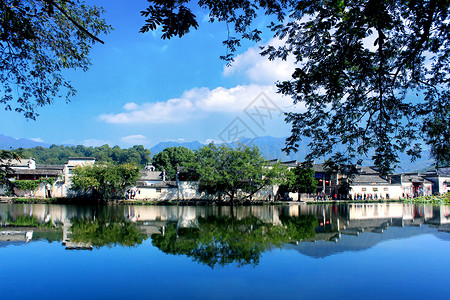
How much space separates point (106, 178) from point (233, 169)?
1265 centimetres

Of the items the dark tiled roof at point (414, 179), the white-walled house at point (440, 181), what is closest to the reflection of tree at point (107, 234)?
the dark tiled roof at point (414, 179)

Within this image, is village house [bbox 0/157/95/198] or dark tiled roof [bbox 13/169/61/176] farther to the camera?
dark tiled roof [bbox 13/169/61/176]

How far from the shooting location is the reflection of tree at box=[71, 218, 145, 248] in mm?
10445

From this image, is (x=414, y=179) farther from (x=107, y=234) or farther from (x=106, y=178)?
(x=107, y=234)

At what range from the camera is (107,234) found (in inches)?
467

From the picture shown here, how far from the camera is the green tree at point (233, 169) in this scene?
94.0 feet

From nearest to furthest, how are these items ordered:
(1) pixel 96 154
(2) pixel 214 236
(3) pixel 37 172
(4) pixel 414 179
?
(2) pixel 214 236 < (3) pixel 37 172 < (4) pixel 414 179 < (1) pixel 96 154

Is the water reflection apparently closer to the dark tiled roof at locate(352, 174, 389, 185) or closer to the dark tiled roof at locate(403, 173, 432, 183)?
the dark tiled roof at locate(352, 174, 389, 185)

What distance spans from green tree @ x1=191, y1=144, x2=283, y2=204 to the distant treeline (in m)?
56.1

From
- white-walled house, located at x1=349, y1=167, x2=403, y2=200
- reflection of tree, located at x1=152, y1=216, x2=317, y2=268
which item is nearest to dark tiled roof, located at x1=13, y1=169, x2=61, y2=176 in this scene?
reflection of tree, located at x1=152, y1=216, x2=317, y2=268

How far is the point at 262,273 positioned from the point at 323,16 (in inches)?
230

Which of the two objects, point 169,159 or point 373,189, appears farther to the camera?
point 169,159

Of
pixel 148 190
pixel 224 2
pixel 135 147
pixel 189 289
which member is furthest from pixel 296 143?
pixel 135 147

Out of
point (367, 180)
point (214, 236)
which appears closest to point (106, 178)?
point (214, 236)
